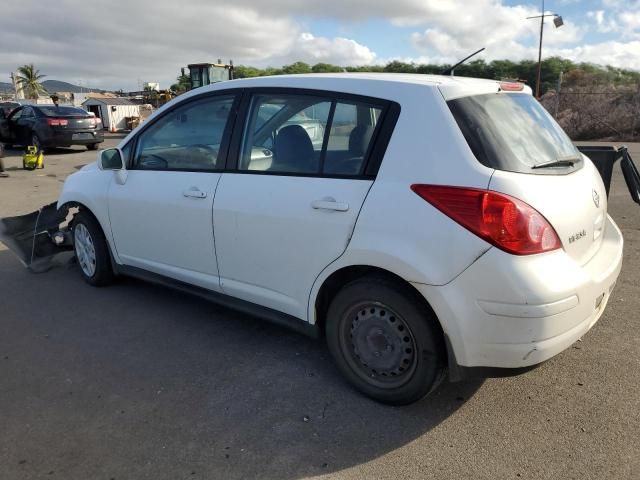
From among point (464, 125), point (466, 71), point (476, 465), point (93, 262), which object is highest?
point (466, 71)

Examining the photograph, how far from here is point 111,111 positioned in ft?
111

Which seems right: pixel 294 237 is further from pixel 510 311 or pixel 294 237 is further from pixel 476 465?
pixel 476 465

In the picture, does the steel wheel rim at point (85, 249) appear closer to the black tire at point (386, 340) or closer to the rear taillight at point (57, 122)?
the black tire at point (386, 340)

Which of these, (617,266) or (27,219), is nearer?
(617,266)

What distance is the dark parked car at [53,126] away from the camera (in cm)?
1602

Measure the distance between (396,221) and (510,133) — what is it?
75 centimetres

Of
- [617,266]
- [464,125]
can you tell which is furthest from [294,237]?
[617,266]

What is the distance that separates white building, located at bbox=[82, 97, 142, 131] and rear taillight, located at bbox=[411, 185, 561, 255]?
115 feet

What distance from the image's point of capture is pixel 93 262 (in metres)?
4.77

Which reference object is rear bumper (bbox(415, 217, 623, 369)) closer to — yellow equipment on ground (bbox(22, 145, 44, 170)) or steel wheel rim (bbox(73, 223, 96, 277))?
steel wheel rim (bbox(73, 223, 96, 277))

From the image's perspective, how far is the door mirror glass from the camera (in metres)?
4.25

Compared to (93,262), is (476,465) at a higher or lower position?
lower

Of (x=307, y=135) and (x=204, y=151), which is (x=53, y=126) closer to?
(x=204, y=151)

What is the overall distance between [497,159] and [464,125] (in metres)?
0.23
